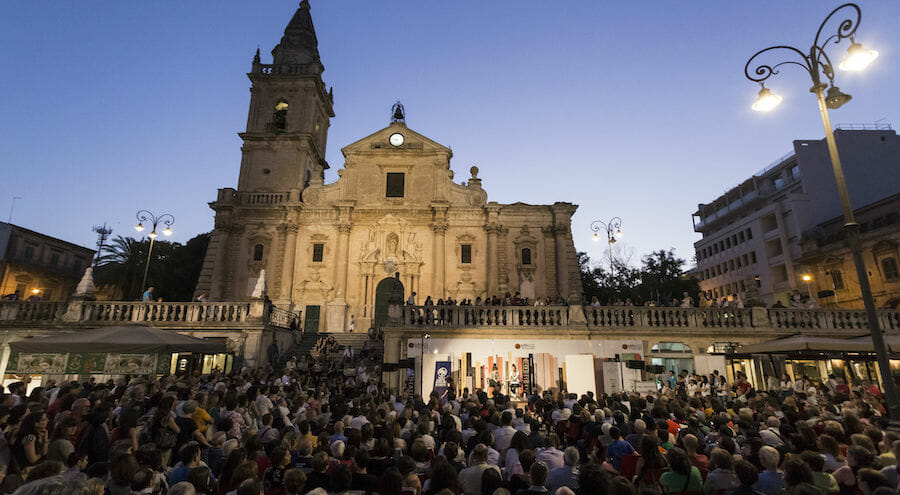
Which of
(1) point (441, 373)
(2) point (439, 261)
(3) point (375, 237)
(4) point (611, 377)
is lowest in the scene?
(4) point (611, 377)

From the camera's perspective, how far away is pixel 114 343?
12914mm

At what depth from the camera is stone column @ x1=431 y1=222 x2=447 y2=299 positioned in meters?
30.2

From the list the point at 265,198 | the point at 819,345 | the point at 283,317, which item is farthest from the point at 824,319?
the point at 265,198

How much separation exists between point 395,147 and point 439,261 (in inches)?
354

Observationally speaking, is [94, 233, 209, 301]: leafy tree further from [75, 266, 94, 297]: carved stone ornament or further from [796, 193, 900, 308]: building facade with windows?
[796, 193, 900, 308]: building facade with windows

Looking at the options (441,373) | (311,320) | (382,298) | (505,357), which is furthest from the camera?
(382,298)

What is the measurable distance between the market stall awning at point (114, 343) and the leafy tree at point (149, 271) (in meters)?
29.5

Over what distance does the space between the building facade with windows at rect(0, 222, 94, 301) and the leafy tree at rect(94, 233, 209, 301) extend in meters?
3.65

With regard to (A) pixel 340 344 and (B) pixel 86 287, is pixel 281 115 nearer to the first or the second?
(B) pixel 86 287

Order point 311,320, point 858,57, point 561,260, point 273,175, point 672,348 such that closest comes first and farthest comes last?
1. point 858,57
2. point 672,348
3. point 311,320
4. point 561,260
5. point 273,175

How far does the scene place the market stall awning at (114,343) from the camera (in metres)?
13.0

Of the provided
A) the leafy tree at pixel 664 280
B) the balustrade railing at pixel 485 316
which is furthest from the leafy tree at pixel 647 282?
the balustrade railing at pixel 485 316

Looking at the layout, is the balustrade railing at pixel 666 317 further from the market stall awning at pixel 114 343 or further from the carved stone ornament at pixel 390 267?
the carved stone ornament at pixel 390 267

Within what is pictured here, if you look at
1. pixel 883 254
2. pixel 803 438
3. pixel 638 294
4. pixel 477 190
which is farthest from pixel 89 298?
pixel 883 254
